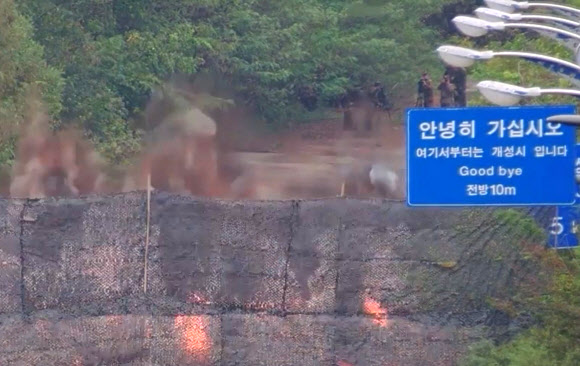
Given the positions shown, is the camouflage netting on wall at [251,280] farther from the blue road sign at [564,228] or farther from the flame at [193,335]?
Answer: the blue road sign at [564,228]

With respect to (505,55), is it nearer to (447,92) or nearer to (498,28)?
(498,28)

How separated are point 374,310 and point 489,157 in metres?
2.28

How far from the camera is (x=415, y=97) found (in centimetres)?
3338

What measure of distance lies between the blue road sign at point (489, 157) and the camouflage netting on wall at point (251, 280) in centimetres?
110

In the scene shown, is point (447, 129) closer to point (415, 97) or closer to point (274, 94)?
point (274, 94)

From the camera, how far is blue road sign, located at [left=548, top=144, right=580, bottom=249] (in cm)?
1280

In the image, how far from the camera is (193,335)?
1323cm

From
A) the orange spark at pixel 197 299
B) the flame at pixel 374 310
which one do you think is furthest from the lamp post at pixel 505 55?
the orange spark at pixel 197 299

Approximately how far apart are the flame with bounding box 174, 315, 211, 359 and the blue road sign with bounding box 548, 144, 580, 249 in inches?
153

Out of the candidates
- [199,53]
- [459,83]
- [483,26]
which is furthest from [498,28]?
[459,83]

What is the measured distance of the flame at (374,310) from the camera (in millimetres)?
13297

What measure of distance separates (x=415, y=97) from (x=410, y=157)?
21.3 meters

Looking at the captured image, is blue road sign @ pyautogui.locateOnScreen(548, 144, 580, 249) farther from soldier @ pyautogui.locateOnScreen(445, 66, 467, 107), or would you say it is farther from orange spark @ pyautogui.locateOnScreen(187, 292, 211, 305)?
soldier @ pyautogui.locateOnScreen(445, 66, 467, 107)

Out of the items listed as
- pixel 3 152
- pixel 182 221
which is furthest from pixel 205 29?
pixel 182 221
